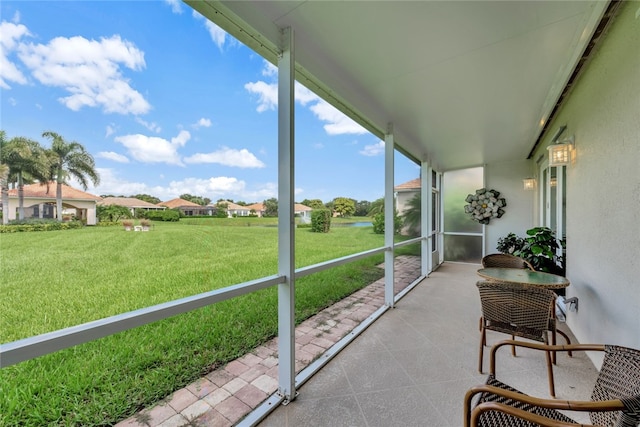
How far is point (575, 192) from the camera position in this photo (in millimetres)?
2805

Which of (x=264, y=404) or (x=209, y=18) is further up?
(x=209, y=18)

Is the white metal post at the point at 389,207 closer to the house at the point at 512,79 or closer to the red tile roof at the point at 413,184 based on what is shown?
the house at the point at 512,79

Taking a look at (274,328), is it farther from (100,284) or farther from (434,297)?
(434,297)

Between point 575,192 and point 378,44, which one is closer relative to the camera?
point 378,44

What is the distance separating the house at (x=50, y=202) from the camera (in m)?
1.21

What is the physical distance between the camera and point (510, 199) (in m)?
6.34

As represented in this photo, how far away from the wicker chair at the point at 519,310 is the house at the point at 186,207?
2.48 meters

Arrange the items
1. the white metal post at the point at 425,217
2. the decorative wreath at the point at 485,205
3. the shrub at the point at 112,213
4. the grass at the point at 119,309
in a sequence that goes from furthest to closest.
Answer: the decorative wreath at the point at 485,205 → the white metal post at the point at 425,217 → the shrub at the point at 112,213 → the grass at the point at 119,309

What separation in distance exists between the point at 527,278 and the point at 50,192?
3.75 meters

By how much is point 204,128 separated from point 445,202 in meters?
6.67

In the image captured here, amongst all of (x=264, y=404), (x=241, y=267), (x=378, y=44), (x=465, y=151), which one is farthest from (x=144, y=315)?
(x=465, y=151)

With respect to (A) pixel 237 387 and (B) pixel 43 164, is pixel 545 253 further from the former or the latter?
(B) pixel 43 164

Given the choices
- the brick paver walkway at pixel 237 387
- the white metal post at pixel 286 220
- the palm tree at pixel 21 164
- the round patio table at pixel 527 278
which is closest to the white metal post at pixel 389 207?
the brick paver walkway at pixel 237 387

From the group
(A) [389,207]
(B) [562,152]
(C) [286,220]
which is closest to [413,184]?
(A) [389,207]
